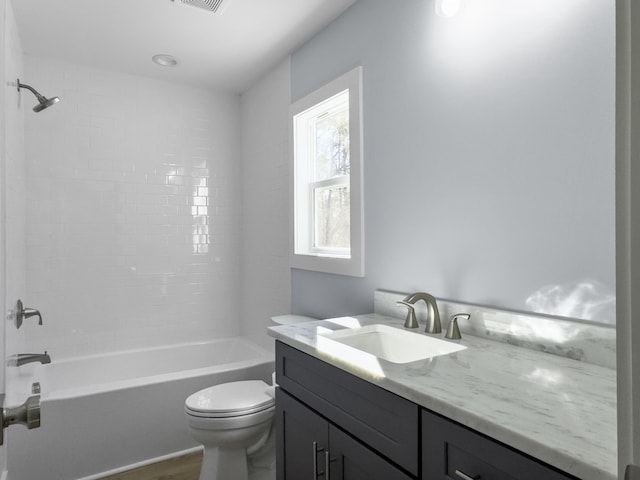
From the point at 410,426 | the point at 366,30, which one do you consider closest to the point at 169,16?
the point at 366,30

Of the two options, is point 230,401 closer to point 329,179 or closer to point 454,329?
point 454,329

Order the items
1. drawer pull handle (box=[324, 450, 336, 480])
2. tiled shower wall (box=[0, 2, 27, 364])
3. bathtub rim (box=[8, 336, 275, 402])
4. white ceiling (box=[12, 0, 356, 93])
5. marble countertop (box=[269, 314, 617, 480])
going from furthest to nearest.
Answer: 1. bathtub rim (box=[8, 336, 275, 402])
2. white ceiling (box=[12, 0, 356, 93])
3. tiled shower wall (box=[0, 2, 27, 364])
4. drawer pull handle (box=[324, 450, 336, 480])
5. marble countertop (box=[269, 314, 617, 480])

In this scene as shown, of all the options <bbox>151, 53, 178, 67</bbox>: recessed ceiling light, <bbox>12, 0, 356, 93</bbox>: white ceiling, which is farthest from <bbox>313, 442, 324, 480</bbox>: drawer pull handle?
<bbox>151, 53, 178, 67</bbox>: recessed ceiling light

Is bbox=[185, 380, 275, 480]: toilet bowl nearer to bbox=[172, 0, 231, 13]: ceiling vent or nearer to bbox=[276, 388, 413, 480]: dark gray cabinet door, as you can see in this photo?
bbox=[276, 388, 413, 480]: dark gray cabinet door

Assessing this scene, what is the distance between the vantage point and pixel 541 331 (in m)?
1.30

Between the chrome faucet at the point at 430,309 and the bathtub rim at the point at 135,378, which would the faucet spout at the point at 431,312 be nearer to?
the chrome faucet at the point at 430,309

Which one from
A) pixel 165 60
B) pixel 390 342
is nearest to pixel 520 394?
pixel 390 342

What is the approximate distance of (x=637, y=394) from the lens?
15.0 inches

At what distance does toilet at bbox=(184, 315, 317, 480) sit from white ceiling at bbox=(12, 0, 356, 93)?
208cm

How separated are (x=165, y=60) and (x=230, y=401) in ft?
7.64

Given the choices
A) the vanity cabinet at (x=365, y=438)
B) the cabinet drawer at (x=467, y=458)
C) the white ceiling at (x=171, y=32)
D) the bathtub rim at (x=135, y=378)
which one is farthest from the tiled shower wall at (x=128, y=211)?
the cabinet drawer at (x=467, y=458)

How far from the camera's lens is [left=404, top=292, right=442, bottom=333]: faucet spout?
1.57m

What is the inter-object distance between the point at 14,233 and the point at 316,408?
6.50 feet

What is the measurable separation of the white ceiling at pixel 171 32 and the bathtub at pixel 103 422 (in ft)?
6.90
